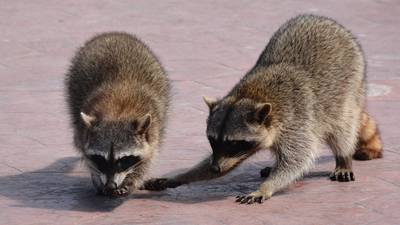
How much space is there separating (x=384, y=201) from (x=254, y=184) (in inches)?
33.9

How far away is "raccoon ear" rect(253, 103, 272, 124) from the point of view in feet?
20.9

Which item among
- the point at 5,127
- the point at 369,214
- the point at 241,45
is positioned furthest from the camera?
the point at 241,45

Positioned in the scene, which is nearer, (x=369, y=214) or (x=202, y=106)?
(x=369, y=214)

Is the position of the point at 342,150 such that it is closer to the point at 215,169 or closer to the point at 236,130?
the point at 236,130

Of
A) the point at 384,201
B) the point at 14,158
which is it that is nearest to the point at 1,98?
the point at 14,158

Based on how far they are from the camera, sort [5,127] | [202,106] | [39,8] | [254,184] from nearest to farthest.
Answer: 1. [254,184]
2. [5,127]
3. [202,106]
4. [39,8]

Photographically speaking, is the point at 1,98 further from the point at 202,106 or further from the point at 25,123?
the point at 202,106

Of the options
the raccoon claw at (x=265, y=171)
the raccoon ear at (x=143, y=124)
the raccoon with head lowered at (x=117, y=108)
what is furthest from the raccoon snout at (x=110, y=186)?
the raccoon claw at (x=265, y=171)

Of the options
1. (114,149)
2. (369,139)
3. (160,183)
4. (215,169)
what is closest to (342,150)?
(369,139)

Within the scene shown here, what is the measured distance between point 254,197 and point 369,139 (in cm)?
113

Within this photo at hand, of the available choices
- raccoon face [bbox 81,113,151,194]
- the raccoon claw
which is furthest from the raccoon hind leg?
raccoon face [bbox 81,113,151,194]

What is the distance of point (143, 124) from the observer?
247 inches

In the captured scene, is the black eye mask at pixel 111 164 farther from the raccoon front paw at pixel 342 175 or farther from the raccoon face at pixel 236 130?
the raccoon front paw at pixel 342 175

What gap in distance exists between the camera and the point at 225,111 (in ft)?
21.0
